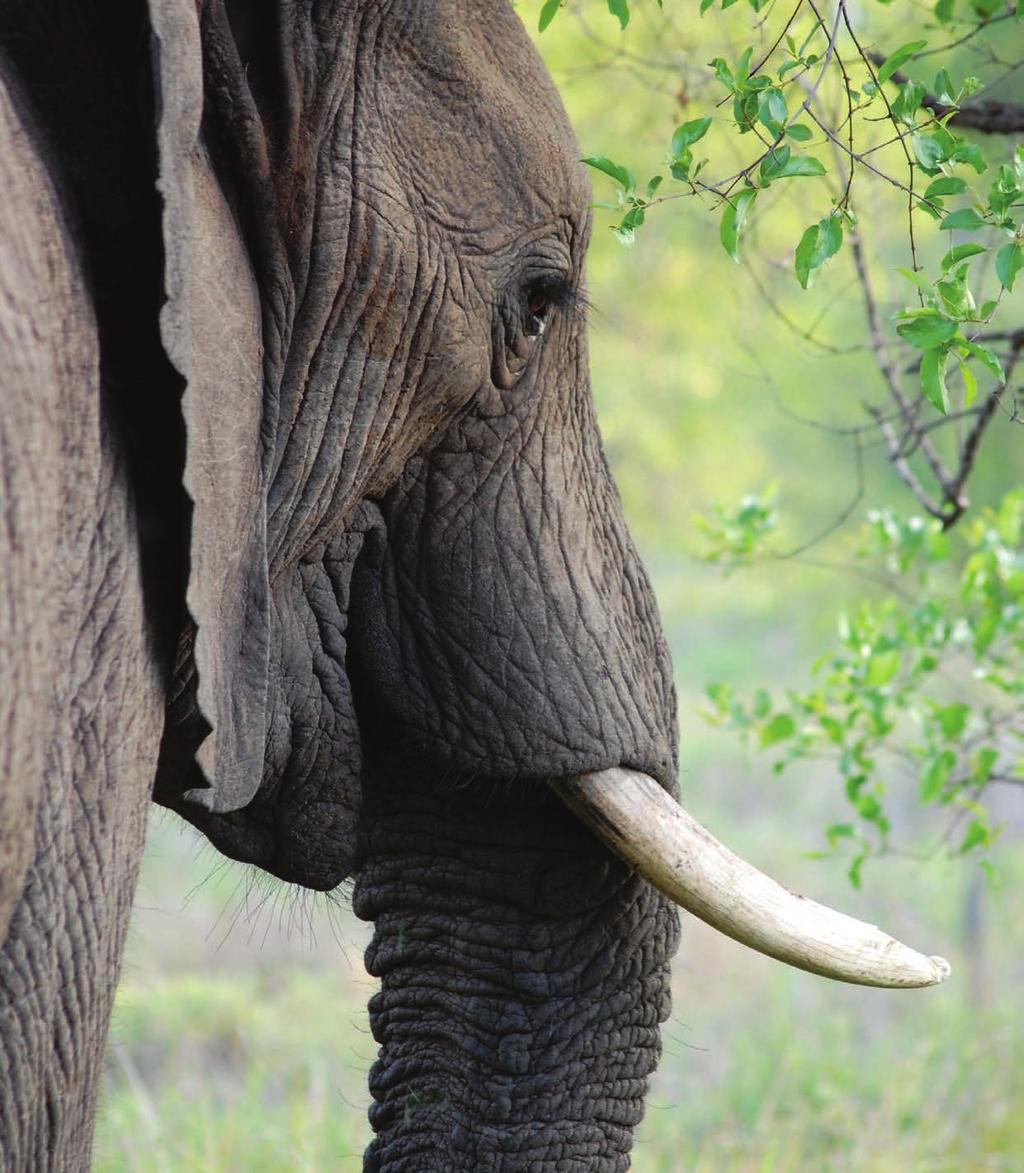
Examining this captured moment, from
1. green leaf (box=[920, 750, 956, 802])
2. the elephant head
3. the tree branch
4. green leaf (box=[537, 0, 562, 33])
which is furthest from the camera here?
green leaf (box=[920, 750, 956, 802])

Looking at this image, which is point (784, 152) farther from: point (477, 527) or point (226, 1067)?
point (226, 1067)

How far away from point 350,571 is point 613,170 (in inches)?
23.2

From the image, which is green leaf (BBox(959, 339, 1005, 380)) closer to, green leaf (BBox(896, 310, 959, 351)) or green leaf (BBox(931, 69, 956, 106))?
green leaf (BBox(896, 310, 959, 351))

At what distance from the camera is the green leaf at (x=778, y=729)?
3594 mm

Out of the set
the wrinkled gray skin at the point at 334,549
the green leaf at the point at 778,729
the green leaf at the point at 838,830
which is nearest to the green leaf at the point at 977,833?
the green leaf at the point at 838,830

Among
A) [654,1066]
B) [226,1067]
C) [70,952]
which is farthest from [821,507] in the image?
[70,952]

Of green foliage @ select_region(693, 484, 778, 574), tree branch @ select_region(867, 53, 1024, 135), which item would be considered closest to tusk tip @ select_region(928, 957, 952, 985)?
tree branch @ select_region(867, 53, 1024, 135)

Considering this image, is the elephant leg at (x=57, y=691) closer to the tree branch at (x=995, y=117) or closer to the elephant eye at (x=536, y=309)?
the elephant eye at (x=536, y=309)

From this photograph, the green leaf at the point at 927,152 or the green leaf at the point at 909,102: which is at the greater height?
the green leaf at the point at 909,102

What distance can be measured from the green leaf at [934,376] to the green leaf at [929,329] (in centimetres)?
1

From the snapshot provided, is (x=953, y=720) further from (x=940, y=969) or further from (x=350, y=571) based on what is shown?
(x=350, y=571)

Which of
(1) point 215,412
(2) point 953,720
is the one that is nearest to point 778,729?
(2) point 953,720

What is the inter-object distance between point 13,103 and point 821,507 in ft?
35.5

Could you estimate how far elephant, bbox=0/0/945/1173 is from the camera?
160 cm
